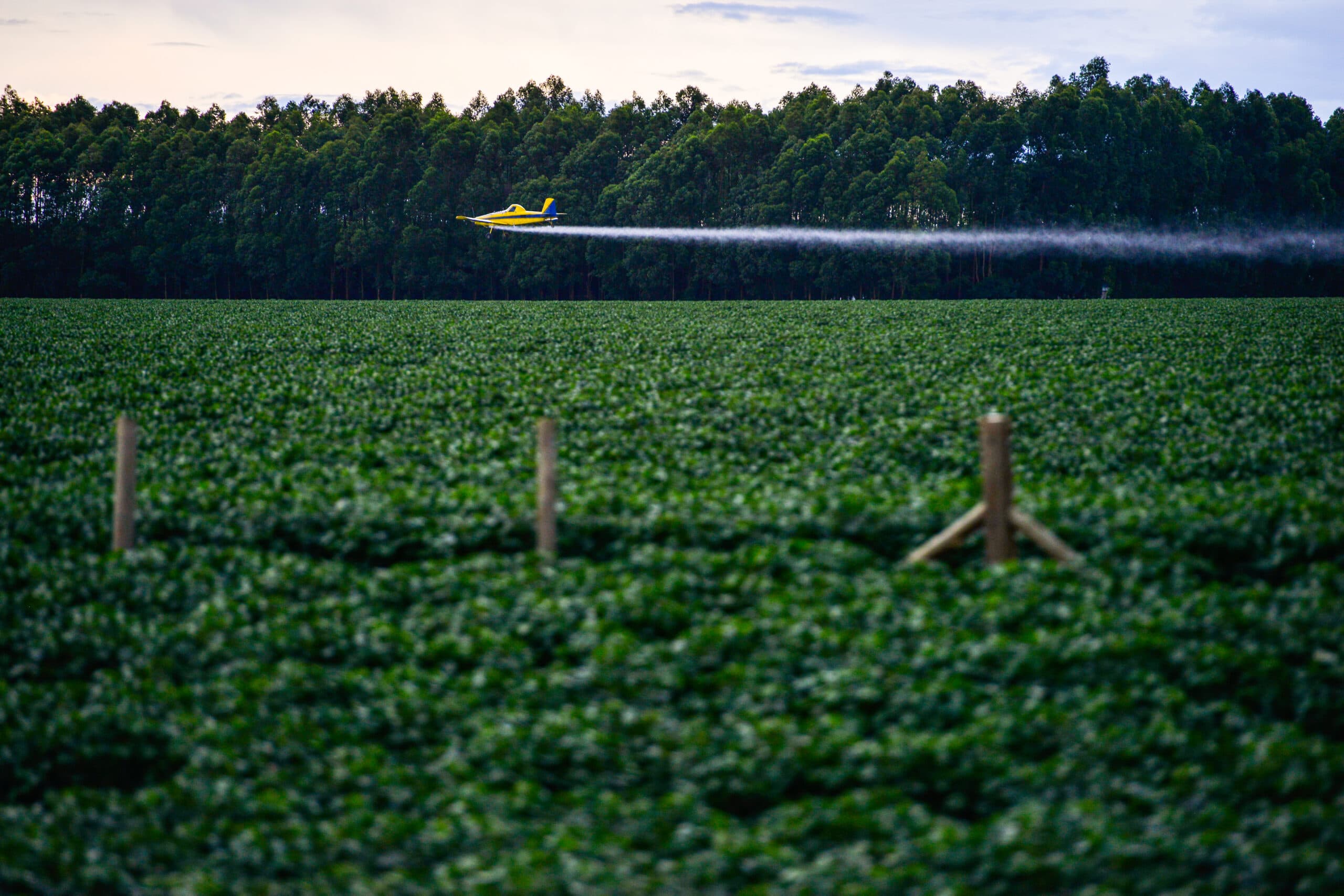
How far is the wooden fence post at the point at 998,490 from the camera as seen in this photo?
7875mm

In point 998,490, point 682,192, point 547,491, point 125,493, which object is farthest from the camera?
point 682,192

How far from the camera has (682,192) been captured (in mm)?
98312

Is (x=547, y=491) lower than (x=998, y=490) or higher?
lower

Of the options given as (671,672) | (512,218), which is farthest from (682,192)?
(671,672)

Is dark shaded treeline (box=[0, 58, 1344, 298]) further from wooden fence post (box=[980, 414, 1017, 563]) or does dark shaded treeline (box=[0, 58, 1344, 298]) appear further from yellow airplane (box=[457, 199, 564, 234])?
wooden fence post (box=[980, 414, 1017, 563])

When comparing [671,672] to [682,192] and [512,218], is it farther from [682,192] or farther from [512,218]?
[682,192]

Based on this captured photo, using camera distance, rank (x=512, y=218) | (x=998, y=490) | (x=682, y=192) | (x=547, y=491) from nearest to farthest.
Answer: (x=998, y=490)
(x=547, y=491)
(x=512, y=218)
(x=682, y=192)

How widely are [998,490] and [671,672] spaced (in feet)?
9.46

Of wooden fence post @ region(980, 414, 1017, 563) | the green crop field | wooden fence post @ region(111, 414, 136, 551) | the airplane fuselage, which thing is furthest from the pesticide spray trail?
wooden fence post @ region(980, 414, 1017, 563)

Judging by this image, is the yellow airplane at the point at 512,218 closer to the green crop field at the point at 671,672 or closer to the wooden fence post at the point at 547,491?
the green crop field at the point at 671,672

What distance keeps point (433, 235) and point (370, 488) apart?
94012 millimetres

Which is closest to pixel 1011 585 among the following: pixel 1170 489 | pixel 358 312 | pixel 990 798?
pixel 990 798

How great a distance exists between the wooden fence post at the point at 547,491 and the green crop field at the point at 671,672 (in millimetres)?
328

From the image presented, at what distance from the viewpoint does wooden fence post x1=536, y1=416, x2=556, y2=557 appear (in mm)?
8906
